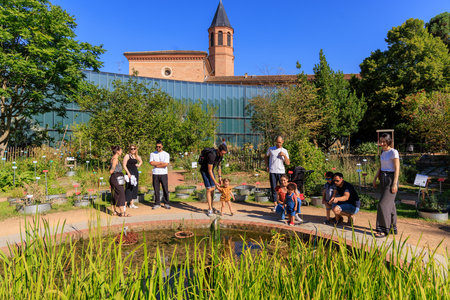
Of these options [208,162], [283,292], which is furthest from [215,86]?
[283,292]

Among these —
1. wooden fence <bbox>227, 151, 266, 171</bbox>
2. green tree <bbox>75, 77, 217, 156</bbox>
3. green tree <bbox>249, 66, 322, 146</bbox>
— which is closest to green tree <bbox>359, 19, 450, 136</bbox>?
green tree <bbox>249, 66, 322, 146</bbox>

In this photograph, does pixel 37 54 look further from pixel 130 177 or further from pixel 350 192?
pixel 350 192

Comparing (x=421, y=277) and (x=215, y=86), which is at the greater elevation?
(x=215, y=86)

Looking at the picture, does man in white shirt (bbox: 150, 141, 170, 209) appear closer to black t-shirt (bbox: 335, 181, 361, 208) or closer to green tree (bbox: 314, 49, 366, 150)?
black t-shirt (bbox: 335, 181, 361, 208)

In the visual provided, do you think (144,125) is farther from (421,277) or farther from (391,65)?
(391,65)

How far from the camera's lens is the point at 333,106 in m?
20.6

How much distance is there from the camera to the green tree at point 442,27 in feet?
88.4

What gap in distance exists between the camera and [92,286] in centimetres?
188

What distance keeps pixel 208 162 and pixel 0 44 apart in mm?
13889

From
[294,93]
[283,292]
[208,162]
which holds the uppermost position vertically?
[294,93]

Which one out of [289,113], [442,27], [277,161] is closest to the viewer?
[277,161]

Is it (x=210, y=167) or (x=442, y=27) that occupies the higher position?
(x=442, y=27)

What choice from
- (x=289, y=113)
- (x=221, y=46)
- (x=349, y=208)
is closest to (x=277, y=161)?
(x=349, y=208)

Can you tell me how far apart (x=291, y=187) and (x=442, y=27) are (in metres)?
32.0
